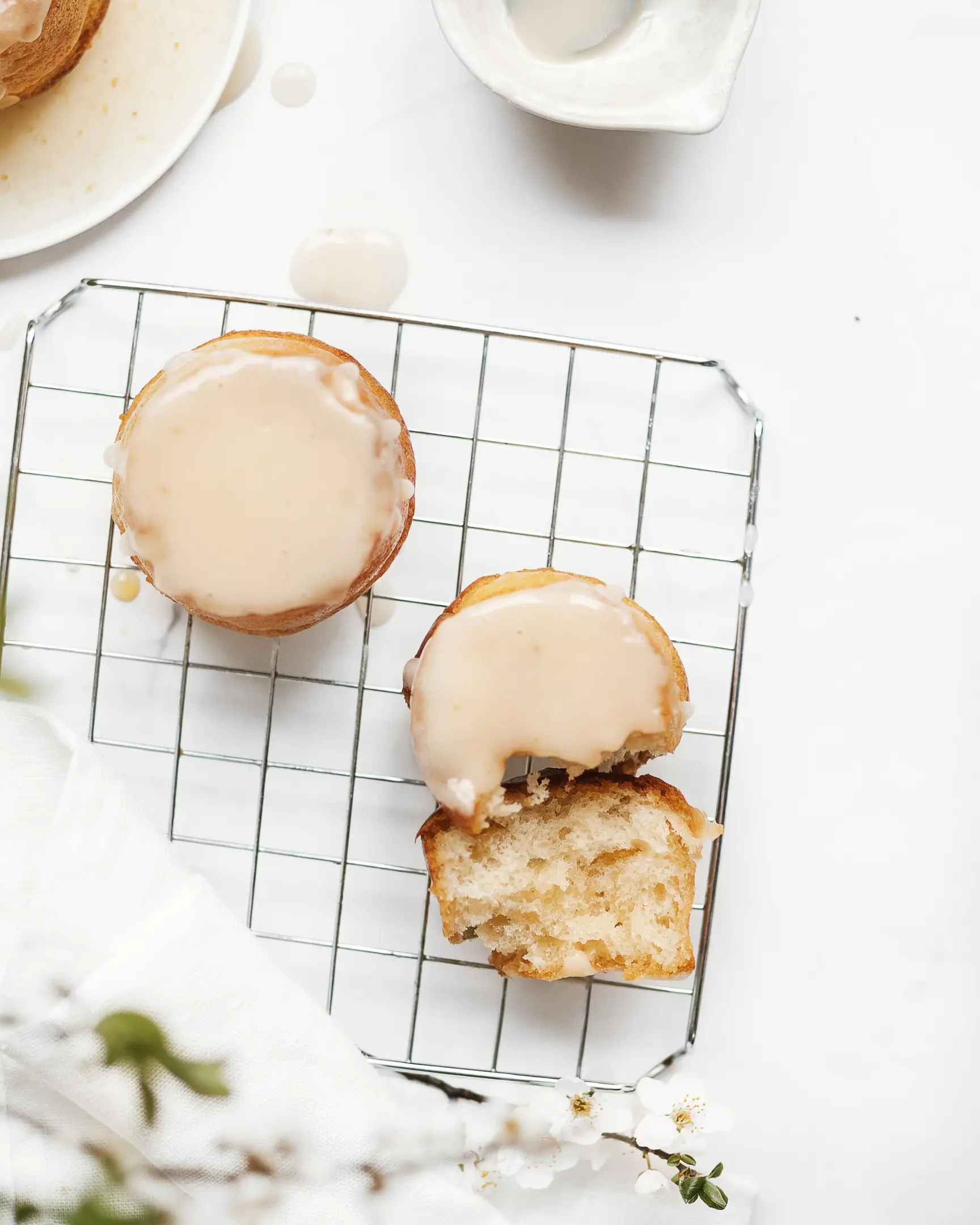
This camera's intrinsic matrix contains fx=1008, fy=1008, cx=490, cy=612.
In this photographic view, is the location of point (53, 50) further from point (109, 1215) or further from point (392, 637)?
point (109, 1215)

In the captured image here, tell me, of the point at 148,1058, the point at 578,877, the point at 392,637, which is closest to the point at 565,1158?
the point at 578,877

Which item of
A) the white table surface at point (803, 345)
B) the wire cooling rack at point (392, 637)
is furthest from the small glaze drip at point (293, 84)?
the wire cooling rack at point (392, 637)

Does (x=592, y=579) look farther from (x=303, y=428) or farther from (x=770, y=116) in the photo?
(x=770, y=116)

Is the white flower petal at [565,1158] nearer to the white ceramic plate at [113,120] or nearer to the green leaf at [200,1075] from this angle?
the green leaf at [200,1075]

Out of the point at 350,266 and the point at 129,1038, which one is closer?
the point at 129,1038

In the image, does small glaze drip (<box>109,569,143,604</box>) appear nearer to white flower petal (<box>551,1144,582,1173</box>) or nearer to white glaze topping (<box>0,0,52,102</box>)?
white glaze topping (<box>0,0,52,102</box>)
